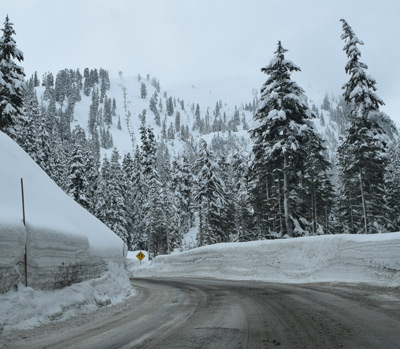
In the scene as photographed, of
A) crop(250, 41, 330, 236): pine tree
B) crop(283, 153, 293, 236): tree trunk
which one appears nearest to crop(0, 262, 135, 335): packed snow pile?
crop(283, 153, 293, 236): tree trunk

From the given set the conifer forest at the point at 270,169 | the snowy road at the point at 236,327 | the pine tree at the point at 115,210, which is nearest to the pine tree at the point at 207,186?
the conifer forest at the point at 270,169

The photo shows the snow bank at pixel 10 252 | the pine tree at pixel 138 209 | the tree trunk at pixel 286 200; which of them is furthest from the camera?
the pine tree at pixel 138 209

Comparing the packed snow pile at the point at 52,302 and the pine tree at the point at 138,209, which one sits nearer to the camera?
the packed snow pile at the point at 52,302

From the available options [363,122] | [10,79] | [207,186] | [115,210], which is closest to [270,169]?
[363,122]

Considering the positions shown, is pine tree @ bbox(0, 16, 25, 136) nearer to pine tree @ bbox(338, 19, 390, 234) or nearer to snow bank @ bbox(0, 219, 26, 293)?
snow bank @ bbox(0, 219, 26, 293)

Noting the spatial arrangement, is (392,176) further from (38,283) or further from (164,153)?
(164,153)

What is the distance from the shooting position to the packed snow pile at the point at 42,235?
5723 mm

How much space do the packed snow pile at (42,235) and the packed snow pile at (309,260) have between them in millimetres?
8380

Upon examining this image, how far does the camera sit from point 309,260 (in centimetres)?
1450

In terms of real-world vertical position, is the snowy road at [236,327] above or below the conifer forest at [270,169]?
below

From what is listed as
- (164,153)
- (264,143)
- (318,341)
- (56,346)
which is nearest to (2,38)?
(264,143)

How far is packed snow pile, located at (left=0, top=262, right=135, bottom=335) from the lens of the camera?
5.15 meters

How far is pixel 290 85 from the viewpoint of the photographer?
21656 mm

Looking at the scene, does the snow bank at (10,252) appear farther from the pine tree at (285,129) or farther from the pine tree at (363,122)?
the pine tree at (363,122)
